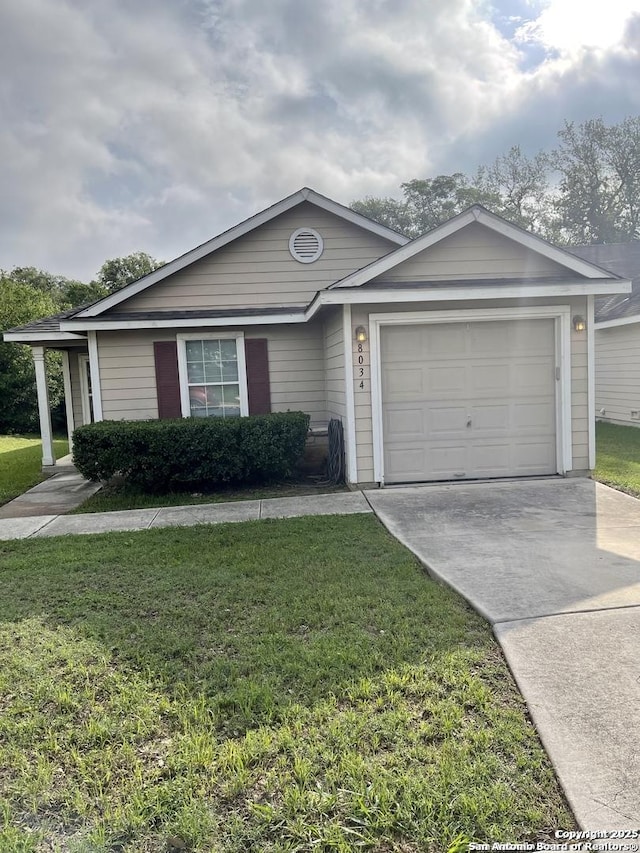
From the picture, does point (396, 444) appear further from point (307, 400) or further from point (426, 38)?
point (426, 38)

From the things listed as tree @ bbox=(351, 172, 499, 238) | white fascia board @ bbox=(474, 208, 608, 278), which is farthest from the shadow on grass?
tree @ bbox=(351, 172, 499, 238)

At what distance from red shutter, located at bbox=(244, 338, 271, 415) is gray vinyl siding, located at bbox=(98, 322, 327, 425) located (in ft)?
0.32

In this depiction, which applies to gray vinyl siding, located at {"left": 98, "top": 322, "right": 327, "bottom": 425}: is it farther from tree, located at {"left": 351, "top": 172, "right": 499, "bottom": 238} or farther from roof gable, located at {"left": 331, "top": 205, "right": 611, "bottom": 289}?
tree, located at {"left": 351, "top": 172, "right": 499, "bottom": 238}

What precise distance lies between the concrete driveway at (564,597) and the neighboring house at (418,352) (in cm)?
85

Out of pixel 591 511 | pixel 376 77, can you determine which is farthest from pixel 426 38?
pixel 591 511

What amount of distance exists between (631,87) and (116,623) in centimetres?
3622

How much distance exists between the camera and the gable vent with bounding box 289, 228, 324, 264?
1033cm

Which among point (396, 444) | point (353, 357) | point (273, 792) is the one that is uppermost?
point (353, 357)

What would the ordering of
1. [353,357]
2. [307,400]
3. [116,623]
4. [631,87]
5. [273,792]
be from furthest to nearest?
[631,87] < [307,400] < [353,357] < [116,623] < [273,792]

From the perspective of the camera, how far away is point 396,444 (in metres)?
8.27

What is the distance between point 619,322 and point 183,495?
1101 centimetres

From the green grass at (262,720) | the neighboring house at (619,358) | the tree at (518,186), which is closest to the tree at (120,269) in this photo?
the tree at (518,186)

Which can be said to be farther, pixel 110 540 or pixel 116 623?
pixel 110 540

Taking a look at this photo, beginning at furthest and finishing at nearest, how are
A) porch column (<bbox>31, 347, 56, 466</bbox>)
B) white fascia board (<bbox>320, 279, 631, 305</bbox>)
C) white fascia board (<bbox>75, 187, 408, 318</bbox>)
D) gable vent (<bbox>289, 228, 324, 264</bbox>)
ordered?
porch column (<bbox>31, 347, 56, 466</bbox>) → gable vent (<bbox>289, 228, 324, 264</bbox>) → white fascia board (<bbox>75, 187, 408, 318</bbox>) → white fascia board (<bbox>320, 279, 631, 305</bbox>)
